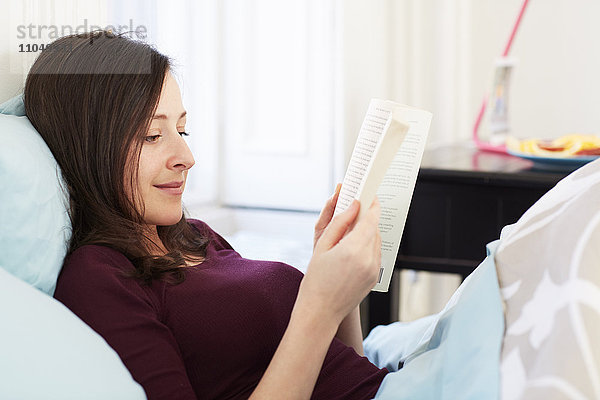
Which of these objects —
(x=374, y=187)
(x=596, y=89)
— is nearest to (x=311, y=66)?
(x=596, y=89)

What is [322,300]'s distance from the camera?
932 millimetres

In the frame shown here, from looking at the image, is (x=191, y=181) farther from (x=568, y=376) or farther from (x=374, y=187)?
(x=568, y=376)

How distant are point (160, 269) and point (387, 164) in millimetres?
344

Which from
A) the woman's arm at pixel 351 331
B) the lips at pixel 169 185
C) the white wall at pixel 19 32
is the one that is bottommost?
the woman's arm at pixel 351 331

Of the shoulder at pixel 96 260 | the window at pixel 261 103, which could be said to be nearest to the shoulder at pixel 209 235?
the shoulder at pixel 96 260

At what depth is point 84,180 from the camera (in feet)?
3.42

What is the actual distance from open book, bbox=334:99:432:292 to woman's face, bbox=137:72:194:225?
23cm

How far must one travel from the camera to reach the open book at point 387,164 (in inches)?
35.7

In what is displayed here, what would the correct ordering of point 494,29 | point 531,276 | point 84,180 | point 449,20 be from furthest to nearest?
point 494,29
point 449,20
point 84,180
point 531,276

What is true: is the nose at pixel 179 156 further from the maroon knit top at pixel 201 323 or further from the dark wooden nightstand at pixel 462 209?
the dark wooden nightstand at pixel 462 209

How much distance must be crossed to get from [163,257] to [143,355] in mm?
206

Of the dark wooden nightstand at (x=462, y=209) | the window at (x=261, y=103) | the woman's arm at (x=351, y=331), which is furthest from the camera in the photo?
the window at (x=261, y=103)

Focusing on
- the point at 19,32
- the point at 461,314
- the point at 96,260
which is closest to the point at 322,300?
the point at 461,314

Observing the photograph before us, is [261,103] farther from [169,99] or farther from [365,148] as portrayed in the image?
[365,148]
